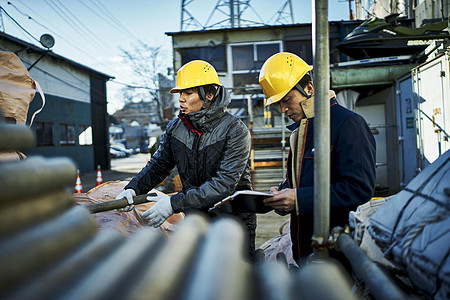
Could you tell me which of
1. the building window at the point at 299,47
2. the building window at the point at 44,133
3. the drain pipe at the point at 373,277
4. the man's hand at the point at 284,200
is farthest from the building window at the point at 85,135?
the drain pipe at the point at 373,277

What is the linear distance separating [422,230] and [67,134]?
18586 mm

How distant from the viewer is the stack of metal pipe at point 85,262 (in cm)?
73

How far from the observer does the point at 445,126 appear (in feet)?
19.4

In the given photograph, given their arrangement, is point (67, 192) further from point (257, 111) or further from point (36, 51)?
point (36, 51)

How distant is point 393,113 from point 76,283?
28.6 feet

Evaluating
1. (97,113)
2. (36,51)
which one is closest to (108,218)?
(36,51)

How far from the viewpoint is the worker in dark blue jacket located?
5.43 ft

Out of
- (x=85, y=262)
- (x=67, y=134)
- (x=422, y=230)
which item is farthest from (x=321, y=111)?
(x=67, y=134)

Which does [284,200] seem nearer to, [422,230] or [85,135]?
[422,230]

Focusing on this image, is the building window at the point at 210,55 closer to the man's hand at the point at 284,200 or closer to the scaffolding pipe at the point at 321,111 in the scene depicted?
the man's hand at the point at 284,200

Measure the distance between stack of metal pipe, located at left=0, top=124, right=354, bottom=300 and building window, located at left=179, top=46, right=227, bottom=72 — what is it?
14.9m

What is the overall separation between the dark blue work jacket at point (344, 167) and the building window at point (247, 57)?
45.1ft

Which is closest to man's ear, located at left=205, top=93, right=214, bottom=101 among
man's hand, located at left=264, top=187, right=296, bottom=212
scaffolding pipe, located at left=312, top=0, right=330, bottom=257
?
man's hand, located at left=264, top=187, right=296, bottom=212

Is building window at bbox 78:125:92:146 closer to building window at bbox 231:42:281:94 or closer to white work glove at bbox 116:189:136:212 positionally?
building window at bbox 231:42:281:94
